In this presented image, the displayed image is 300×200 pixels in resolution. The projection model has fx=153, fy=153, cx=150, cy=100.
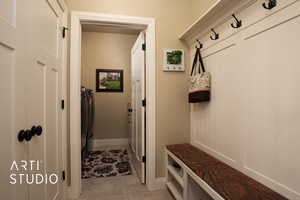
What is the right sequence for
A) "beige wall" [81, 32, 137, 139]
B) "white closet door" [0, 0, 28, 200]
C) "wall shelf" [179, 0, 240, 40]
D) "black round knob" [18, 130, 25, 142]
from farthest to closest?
"beige wall" [81, 32, 137, 139]
"wall shelf" [179, 0, 240, 40]
"black round knob" [18, 130, 25, 142]
"white closet door" [0, 0, 28, 200]

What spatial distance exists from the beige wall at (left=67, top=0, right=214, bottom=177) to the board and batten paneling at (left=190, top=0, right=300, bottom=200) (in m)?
0.55

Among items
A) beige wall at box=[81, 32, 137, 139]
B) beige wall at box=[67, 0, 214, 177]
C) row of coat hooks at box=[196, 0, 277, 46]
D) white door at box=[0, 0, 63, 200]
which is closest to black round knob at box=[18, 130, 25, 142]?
white door at box=[0, 0, 63, 200]

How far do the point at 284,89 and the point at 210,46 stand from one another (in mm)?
873

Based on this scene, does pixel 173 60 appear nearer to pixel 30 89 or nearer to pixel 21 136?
pixel 30 89

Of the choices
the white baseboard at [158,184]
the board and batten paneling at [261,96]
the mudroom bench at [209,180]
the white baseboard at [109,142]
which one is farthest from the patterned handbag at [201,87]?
the white baseboard at [109,142]

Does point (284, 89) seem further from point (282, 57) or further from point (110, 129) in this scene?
point (110, 129)

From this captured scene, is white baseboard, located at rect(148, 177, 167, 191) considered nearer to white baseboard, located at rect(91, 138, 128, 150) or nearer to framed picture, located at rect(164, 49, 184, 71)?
framed picture, located at rect(164, 49, 184, 71)

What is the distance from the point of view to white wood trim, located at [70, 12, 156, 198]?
178 cm

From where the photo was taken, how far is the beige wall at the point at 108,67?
3691mm

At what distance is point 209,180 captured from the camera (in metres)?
1.12

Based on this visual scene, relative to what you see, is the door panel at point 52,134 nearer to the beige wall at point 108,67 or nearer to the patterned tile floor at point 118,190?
the patterned tile floor at point 118,190

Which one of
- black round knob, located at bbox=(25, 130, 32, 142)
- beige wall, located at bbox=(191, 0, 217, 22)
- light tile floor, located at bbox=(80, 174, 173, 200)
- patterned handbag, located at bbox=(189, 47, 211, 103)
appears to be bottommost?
light tile floor, located at bbox=(80, 174, 173, 200)

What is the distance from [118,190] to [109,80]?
2.55m

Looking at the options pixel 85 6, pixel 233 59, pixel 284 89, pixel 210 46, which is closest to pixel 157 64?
pixel 210 46
